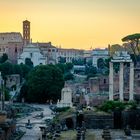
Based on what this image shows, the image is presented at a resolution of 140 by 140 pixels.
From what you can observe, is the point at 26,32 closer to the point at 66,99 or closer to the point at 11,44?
the point at 11,44

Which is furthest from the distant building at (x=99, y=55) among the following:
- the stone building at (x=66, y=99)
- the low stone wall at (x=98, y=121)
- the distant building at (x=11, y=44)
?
the low stone wall at (x=98, y=121)

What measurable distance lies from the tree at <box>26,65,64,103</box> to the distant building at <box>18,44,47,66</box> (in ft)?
101

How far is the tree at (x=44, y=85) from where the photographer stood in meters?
55.9

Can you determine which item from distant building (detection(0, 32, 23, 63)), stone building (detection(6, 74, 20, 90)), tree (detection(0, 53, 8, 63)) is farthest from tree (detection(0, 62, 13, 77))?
distant building (detection(0, 32, 23, 63))

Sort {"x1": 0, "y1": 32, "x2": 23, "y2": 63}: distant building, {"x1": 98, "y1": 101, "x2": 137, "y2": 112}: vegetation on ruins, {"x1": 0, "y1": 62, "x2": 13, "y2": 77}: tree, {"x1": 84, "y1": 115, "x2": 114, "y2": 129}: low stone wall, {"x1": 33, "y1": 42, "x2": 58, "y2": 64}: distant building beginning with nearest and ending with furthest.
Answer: {"x1": 84, "y1": 115, "x2": 114, "y2": 129}: low stone wall, {"x1": 98, "y1": 101, "x2": 137, "y2": 112}: vegetation on ruins, {"x1": 0, "y1": 62, "x2": 13, "y2": 77}: tree, {"x1": 0, "y1": 32, "x2": 23, "y2": 63}: distant building, {"x1": 33, "y1": 42, "x2": 58, "y2": 64}: distant building

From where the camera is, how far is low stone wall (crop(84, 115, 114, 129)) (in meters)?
36.3

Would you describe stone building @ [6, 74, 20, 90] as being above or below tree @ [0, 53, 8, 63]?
below

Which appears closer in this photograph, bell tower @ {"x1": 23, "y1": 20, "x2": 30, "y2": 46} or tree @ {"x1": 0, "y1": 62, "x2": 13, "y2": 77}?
tree @ {"x1": 0, "y1": 62, "x2": 13, "y2": 77}

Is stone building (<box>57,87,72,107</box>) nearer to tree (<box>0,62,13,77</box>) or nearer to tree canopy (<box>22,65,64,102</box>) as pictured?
tree canopy (<box>22,65,64,102</box>)

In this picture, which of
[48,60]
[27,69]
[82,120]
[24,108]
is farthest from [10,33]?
[82,120]

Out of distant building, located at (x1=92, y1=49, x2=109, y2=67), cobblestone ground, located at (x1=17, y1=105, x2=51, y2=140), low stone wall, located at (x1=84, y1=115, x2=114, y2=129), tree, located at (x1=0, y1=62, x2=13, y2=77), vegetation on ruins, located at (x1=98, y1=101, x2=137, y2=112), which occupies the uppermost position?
distant building, located at (x1=92, y1=49, x2=109, y2=67)

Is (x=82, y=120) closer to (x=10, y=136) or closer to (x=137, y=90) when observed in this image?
(x=10, y=136)

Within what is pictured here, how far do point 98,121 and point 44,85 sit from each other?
20.4m

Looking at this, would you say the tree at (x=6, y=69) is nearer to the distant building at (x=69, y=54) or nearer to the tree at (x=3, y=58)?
the tree at (x=3, y=58)
